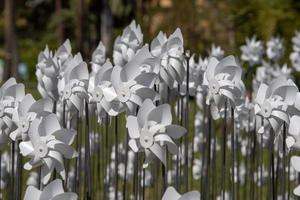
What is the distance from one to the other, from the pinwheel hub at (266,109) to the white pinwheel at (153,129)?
1.07 feet

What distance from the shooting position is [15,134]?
3.00 meters

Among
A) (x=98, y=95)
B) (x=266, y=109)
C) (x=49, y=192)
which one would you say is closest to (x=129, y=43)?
(x=98, y=95)

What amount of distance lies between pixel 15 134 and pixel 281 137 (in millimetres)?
917

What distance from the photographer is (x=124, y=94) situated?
2924 millimetres

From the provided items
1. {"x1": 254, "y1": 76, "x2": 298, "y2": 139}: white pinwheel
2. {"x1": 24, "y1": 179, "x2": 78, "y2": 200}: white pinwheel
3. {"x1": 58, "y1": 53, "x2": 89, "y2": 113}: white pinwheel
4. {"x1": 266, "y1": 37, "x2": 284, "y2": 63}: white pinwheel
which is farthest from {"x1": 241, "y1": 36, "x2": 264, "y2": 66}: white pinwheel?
{"x1": 24, "y1": 179, "x2": 78, "y2": 200}: white pinwheel

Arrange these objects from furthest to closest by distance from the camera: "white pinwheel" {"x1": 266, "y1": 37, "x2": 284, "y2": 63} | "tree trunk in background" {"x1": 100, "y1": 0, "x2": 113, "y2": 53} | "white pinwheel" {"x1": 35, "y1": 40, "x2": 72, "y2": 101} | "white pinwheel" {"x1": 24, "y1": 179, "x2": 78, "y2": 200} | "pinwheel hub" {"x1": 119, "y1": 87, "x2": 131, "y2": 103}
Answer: "tree trunk in background" {"x1": 100, "y1": 0, "x2": 113, "y2": 53}
"white pinwheel" {"x1": 266, "y1": 37, "x2": 284, "y2": 63}
"white pinwheel" {"x1": 35, "y1": 40, "x2": 72, "y2": 101}
"pinwheel hub" {"x1": 119, "y1": 87, "x2": 131, "y2": 103}
"white pinwheel" {"x1": 24, "y1": 179, "x2": 78, "y2": 200}

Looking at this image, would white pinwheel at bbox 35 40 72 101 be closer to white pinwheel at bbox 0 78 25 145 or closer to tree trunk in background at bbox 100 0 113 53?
white pinwheel at bbox 0 78 25 145

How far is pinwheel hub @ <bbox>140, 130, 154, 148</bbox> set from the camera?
104 inches

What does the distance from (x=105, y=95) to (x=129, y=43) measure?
3.37 ft

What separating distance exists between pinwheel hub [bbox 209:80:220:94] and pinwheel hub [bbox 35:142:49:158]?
27.0 inches

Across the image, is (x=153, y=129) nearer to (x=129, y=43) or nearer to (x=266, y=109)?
(x=266, y=109)

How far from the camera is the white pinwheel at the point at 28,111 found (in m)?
2.93

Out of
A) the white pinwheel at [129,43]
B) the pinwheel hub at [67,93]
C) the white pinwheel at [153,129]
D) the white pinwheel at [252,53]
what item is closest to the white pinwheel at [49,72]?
the white pinwheel at [129,43]

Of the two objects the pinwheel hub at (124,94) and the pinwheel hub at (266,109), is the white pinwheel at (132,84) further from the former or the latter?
the pinwheel hub at (266,109)
